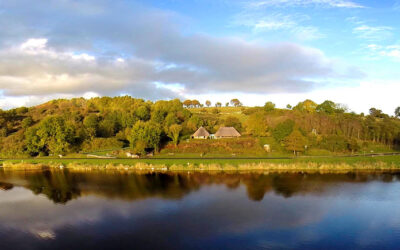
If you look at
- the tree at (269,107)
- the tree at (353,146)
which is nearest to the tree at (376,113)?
the tree at (269,107)

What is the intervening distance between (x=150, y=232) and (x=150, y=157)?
3105 centimetres

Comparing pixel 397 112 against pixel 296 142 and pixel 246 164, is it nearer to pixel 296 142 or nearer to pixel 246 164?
pixel 296 142

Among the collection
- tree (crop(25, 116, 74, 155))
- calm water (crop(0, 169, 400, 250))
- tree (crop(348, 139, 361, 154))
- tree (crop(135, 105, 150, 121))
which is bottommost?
calm water (crop(0, 169, 400, 250))

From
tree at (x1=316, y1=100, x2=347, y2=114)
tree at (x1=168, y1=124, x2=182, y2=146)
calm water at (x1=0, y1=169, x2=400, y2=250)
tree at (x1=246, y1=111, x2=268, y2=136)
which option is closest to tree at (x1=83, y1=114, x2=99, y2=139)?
tree at (x1=168, y1=124, x2=182, y2=146)

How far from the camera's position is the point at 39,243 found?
1791cm

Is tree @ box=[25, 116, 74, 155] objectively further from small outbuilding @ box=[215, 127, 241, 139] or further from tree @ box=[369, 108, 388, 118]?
tree @ box=[369, 108, 388, 118]

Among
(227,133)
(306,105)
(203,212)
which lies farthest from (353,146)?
(306,105)

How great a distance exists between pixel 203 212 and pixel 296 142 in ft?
99.5

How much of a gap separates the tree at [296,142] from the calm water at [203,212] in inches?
440

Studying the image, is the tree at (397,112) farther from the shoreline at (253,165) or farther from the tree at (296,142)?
the tree at (296,142)

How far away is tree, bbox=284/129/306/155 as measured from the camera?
47.5 meters

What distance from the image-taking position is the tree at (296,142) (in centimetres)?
4750

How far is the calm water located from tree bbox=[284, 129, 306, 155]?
11173mm

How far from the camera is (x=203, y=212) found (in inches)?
905
